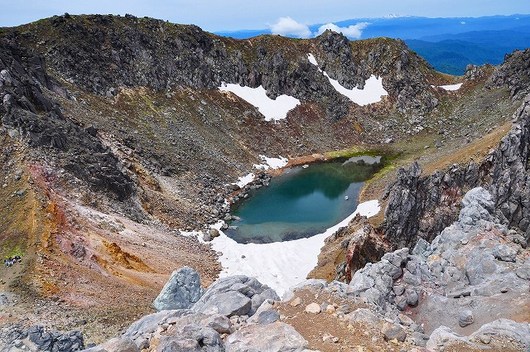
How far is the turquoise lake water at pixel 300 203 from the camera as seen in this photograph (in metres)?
60.1

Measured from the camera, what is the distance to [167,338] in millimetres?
15109

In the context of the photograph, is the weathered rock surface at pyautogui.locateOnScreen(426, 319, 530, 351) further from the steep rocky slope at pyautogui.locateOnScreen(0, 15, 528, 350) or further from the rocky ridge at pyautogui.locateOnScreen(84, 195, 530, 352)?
the steep rocky slope at pyautogui.locateOnScreen(0, 15, 528, 350)

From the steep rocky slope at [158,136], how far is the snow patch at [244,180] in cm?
133

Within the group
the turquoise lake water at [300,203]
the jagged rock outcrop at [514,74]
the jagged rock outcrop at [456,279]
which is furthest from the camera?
the jagged rock outcrop at [514,74]

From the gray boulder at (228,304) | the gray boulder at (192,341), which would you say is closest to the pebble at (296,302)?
the gray boulder at (228,304)

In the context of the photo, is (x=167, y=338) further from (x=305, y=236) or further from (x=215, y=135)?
(x=215, y=135)

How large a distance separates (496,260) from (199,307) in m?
16.7

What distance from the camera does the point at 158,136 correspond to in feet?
259

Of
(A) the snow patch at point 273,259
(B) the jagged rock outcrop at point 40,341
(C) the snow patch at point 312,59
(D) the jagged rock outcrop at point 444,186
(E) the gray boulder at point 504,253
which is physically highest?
(C) the snow patch at point 312,59

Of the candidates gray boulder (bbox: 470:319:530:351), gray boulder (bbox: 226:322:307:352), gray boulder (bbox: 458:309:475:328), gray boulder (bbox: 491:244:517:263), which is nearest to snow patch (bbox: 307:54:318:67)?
gray boulder (bbox: 491:244:517:263)

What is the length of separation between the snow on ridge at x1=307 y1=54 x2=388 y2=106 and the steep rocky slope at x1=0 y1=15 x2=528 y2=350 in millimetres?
1837

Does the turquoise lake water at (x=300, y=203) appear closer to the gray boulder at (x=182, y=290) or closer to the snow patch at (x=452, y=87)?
the gray boulder at (x=182, y=290)

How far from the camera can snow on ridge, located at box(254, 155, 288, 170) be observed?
285 feet

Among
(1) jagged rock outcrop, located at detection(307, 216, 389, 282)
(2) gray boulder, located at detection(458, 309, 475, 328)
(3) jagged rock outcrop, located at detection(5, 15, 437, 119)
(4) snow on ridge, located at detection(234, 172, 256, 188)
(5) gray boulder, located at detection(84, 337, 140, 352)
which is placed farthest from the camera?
(3) jagged rock outcrop, located at detection(5, 15, 437, 119)
